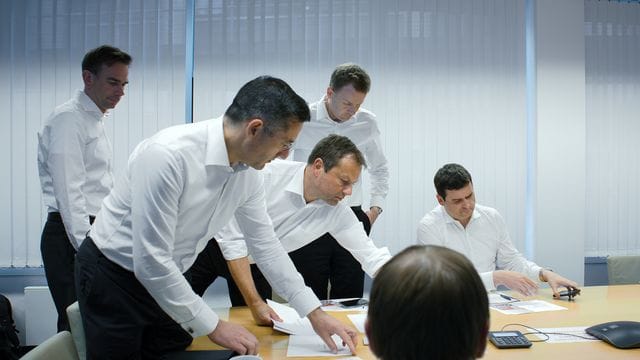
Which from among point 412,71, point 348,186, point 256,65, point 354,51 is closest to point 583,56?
point 412,71

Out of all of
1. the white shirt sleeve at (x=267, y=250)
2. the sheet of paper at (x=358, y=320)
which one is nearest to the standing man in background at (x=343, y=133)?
the sheet of paper at (x=358, y=320)

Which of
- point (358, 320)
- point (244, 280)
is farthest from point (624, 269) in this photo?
point (244, 280)

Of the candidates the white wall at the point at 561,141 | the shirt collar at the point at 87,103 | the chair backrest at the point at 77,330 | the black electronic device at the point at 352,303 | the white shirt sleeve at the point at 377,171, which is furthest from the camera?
the white wall at the point at 561,141

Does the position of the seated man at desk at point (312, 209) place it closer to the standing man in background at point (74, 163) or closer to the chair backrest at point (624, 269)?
the standing man in background at point (74, 163)

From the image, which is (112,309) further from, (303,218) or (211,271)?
(303,218)

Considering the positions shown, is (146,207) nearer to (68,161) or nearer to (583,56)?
(68,161)

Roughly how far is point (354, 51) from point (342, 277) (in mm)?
1767

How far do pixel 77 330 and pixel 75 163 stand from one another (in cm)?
112

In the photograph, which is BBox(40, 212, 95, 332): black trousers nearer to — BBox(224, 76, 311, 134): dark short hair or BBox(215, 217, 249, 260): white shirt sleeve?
BBox(215, 217, 249, 260): white shirt sleeve

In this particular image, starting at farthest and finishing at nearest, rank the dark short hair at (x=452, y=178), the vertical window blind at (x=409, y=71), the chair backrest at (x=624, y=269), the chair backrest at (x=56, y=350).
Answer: the vertical window blind at (x=409, y=71)
the chair backrest at (x=624, y=269)
the dark short hair at (x=452, y=178)
the chair backrest at (x=56, y=350)

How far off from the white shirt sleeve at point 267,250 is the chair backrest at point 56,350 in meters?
0.63

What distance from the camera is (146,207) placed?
4.56 feet

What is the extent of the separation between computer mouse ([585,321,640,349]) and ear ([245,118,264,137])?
1.29m

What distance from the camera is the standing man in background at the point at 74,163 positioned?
8.13 ft
